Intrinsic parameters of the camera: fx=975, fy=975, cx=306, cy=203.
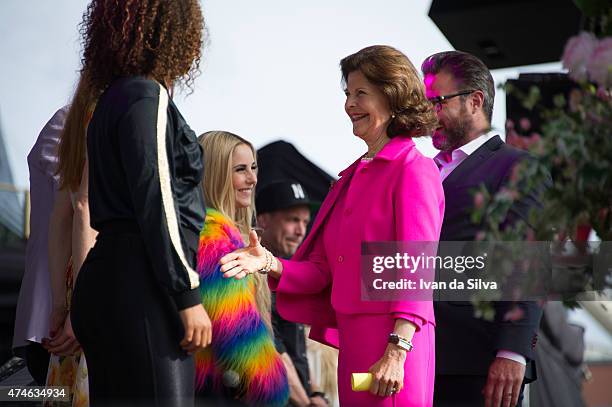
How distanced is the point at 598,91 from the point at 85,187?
56.9 inches

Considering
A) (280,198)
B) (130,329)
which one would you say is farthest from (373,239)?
(280,198)

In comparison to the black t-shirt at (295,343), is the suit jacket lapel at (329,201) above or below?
above

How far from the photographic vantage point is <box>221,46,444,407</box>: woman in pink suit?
2143 mm

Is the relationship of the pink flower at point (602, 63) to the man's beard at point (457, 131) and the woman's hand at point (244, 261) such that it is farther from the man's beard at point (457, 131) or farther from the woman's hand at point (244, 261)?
the man's beard at point (457, 131)

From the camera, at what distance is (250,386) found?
114 inches

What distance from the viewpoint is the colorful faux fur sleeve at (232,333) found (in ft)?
9.19

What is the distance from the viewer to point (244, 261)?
7.46 ft

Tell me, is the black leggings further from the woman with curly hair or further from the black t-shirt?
the black t-shirt

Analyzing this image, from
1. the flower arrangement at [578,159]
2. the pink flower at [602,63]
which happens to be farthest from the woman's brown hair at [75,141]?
the pink flower at [602,63]

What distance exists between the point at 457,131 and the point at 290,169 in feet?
8.55

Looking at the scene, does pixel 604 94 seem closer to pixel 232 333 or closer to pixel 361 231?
pixel 361 231

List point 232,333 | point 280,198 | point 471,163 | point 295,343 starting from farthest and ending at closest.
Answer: point 280,198
point 295,343
point 232,333
point 471,163

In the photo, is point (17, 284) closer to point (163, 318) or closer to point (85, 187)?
point (85, 187)

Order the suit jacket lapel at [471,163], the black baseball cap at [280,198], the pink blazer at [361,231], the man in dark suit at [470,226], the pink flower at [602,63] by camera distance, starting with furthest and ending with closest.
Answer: the black baseball cap at [280,198] < the suit jacket lapel at [471,163] < the man in dark suit at [470,226] < the pink blazer at [361,231] < the pink flower at [602,63]
